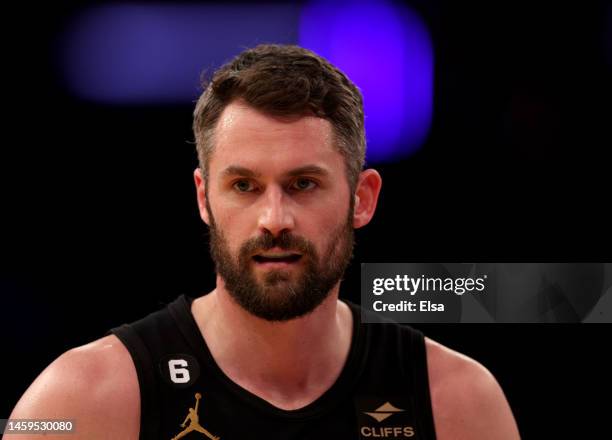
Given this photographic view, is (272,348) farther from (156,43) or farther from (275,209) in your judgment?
(156,43)

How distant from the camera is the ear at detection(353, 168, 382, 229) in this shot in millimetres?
3094

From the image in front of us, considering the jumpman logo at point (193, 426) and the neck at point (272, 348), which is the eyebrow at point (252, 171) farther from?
the jumpman logo at point (193, 426)

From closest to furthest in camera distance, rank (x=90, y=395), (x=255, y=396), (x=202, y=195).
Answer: (x=90, y=395) < (x=255, y=396) < (x=202, y=195)

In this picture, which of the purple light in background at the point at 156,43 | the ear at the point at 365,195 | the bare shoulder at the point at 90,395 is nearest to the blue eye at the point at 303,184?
the ear at the point at 365,195

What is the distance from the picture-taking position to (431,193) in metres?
4.06

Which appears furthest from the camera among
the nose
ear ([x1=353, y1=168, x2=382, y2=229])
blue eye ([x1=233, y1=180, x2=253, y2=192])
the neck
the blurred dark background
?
the blurred dark background

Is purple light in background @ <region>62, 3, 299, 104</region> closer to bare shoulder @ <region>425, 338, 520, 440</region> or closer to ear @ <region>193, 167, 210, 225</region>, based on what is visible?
ear @ <region>193, 167, 210, 225</region>

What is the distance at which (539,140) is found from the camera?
13.4 feet

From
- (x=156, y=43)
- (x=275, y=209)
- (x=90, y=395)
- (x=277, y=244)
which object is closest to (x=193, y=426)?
(x=90, y=395)

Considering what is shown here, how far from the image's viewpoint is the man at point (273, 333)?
9.02 ft

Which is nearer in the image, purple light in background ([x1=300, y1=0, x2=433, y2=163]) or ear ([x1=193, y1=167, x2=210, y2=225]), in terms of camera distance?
ear ([x1=193, y1=167, x2=210, y2=225])

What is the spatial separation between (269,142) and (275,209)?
0.78 ft

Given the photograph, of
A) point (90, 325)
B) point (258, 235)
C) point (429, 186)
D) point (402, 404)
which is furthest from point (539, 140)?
point (90, 325)

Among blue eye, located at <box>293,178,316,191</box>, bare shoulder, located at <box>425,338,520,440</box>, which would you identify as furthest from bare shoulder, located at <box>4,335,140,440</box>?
bare shoulder, located at <box>425,338,520,440</box>
